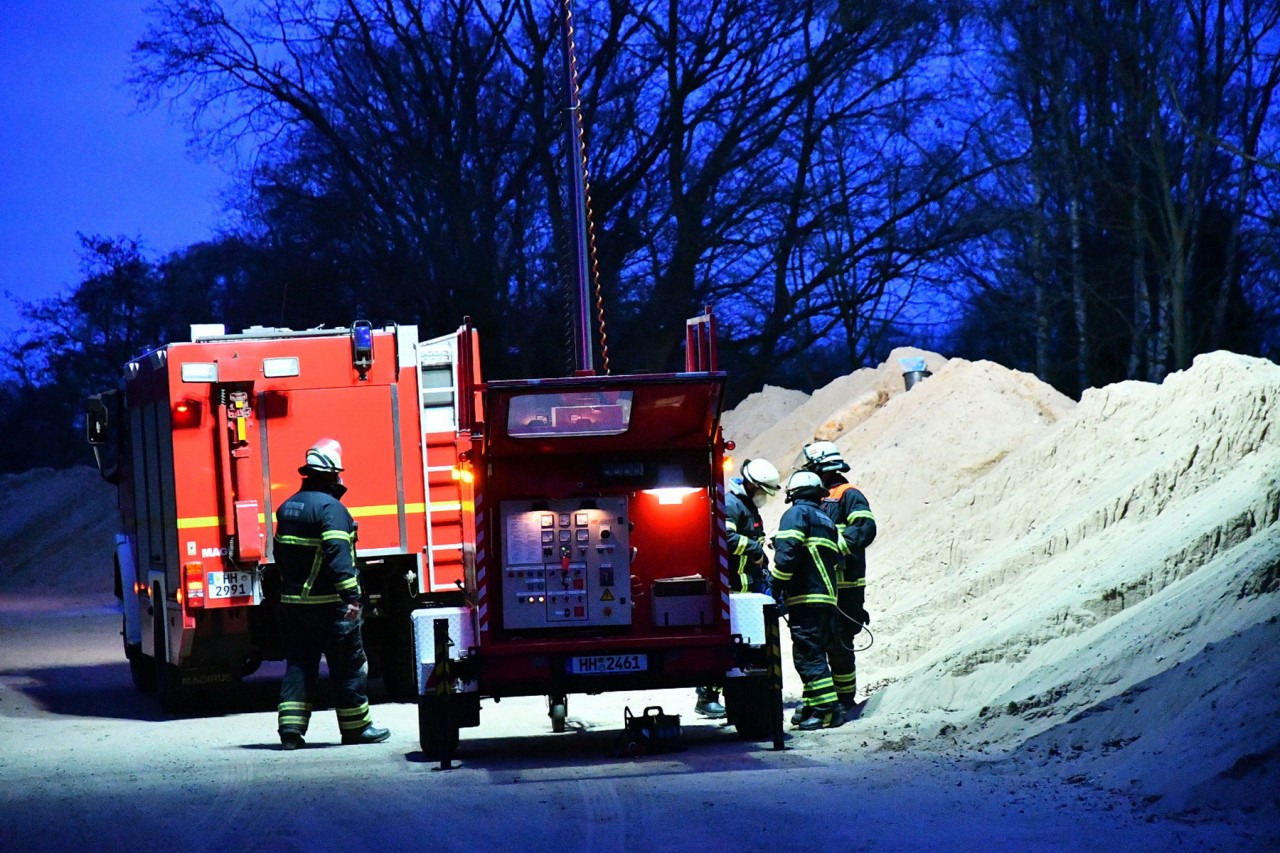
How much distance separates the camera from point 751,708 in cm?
1116

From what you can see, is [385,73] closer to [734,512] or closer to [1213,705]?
[734,512]

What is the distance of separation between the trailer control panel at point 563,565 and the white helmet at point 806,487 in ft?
4.50

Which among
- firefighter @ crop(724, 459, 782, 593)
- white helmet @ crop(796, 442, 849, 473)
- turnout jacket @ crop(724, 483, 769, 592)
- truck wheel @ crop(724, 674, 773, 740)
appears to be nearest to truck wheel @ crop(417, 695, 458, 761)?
truck wheel @ crop(724, 674, 773, 740)

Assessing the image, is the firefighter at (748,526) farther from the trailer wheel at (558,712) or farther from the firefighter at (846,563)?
the trailer wheel at (558,712)

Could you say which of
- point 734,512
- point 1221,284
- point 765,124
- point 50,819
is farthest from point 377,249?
point 50,819

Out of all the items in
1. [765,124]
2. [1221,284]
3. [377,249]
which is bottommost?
[1221,284]

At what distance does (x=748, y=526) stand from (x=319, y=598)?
3244 millimetres

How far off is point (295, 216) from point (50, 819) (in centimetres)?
2656

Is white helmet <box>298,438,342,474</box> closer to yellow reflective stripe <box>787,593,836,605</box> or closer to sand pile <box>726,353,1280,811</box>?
yellow reflective stripe <box>787,593,836,605</box>

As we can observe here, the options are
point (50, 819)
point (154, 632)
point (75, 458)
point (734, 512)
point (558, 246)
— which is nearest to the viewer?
point (50, 819)

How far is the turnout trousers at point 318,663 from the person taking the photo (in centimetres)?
1169

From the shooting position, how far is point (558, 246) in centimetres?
3259

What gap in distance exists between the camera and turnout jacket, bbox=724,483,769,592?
12.0 metres

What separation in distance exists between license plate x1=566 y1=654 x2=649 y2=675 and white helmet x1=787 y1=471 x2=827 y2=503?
6.14 ft
